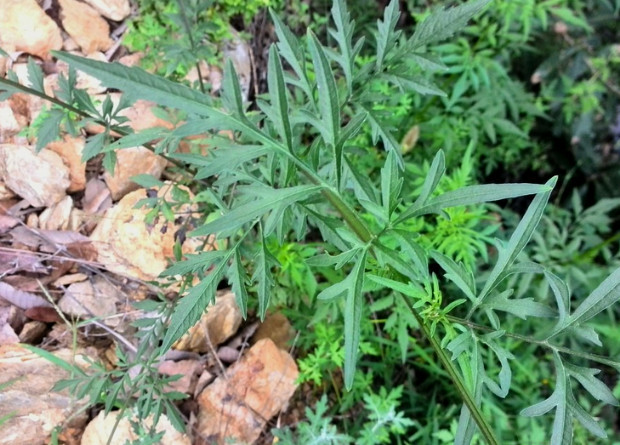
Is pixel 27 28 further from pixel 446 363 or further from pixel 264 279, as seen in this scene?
pixel 446 363

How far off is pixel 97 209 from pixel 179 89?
5.22 feet

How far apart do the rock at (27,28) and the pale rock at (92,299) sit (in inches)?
42.8

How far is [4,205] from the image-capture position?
232 centimetres

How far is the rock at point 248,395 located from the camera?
2396 mm

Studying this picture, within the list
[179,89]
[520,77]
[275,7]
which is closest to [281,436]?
[179,89]

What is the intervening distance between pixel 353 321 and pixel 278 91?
54 centimetres

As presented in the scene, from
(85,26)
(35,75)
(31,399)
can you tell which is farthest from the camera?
(85,26)

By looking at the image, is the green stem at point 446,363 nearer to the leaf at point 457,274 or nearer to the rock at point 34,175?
the leaf at point 457,274

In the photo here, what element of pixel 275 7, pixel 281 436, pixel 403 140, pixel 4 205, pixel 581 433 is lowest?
pixel 581 433

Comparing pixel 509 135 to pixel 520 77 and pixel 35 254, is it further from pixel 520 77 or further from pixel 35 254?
pixel 35 254

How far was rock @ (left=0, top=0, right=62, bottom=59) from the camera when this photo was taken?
238cm

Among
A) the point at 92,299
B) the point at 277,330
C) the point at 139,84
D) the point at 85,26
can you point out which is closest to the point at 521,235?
the point at 139,84

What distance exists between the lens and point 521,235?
4.16ft

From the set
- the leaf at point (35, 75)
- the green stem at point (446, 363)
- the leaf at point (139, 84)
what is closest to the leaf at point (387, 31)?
the green stem at point (446, 363)
